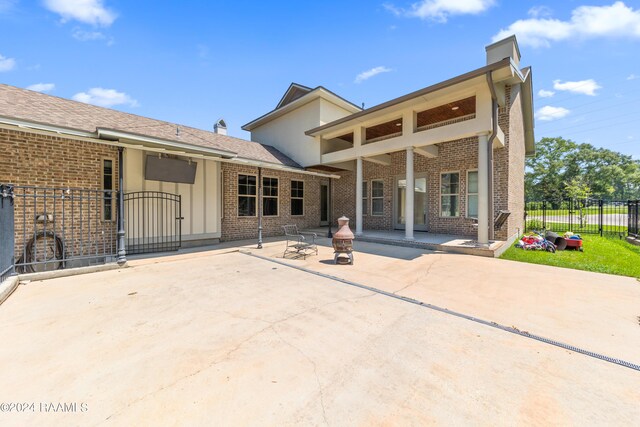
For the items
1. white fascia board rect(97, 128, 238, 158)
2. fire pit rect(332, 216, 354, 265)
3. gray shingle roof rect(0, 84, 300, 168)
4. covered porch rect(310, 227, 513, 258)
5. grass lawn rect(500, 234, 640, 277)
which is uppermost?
gray shingle roof rect(0, 84, 300, 168)

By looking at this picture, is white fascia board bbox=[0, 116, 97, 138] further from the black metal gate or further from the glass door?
the glass door

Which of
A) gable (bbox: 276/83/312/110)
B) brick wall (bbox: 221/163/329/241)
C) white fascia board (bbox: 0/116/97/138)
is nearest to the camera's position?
white fascia board (bbox: 0/116/97/138)

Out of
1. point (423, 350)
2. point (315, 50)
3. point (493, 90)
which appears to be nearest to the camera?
point (423, 350)

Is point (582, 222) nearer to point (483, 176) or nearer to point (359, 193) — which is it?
point (483, 176)

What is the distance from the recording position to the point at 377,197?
43.1ft

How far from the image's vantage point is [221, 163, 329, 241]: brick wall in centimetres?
1034

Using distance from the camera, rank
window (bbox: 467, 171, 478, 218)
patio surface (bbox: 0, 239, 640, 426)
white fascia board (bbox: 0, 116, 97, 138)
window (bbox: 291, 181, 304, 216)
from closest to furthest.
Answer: patio surface (bbox: 0, 239, 640, 426) < white fascia board (bbox: 0, 116, 97, 138) < window (bbox: 467, 171, 478, 218) < window (bbox: 291, 181, 304, 216)

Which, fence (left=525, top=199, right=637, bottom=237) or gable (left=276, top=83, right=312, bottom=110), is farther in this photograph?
gable (left=276, top=83, right=312, bottom=110)

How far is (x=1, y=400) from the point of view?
1.94 meters

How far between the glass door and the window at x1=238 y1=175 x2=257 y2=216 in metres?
6.92

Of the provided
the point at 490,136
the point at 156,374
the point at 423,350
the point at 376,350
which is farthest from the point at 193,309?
the point at 490,136

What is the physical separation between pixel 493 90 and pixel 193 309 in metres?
8.92

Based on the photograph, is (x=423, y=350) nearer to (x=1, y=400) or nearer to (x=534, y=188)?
(x=1, y=400)

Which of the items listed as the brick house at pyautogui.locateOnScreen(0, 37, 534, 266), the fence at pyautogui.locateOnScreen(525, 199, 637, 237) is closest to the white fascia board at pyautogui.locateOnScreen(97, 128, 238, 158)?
the brick house at pyautogui.locateOnScreen(0, 37, 534, 266)
